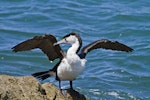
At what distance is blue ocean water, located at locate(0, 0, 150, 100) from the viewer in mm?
11359

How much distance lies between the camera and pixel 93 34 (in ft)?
47.6

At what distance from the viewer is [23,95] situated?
6930mm

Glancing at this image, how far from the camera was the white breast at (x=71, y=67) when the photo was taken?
8133 millimetres

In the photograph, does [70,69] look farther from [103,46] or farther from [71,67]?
[103,46]

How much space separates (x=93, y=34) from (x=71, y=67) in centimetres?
640

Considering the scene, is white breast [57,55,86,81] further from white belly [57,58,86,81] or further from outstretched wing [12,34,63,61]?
outstretched wing [12,34,63,61]

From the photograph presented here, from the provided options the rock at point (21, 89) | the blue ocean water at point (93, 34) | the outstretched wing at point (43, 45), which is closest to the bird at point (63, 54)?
the outstretched wing at point (43, 45)

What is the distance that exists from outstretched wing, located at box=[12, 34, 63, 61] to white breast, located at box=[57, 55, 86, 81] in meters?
0.37

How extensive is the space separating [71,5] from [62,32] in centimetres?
282

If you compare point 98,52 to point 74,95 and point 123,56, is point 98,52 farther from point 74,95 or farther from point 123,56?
point 74,95

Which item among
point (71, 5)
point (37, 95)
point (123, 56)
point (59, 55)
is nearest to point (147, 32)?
point (123, 56)

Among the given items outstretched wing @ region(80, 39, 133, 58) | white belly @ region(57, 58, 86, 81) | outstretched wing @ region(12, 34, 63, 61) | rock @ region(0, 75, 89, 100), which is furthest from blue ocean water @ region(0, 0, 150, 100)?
rock @ region(0, 75, 89, 100)

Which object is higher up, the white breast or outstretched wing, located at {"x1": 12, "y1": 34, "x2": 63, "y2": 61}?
outstretched wing, located at {"x1": 12, "y1": 34, "x2": 63, "y2": 61}

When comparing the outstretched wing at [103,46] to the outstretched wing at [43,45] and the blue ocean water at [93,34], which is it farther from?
the blue ocean water at [93,34]
